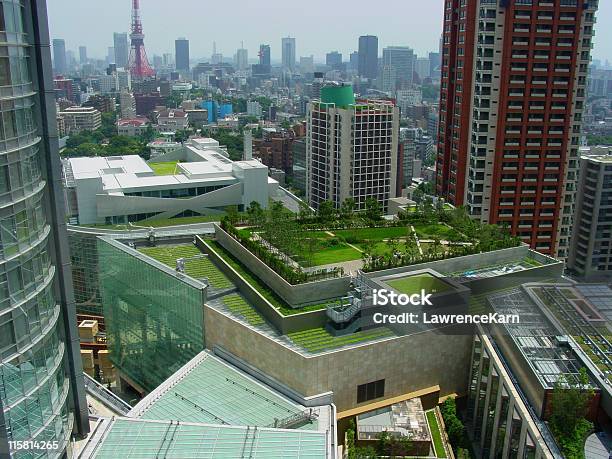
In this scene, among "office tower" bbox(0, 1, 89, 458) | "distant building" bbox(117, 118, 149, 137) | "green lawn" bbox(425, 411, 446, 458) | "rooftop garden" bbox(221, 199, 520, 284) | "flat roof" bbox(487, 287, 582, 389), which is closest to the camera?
"office tower" bbox(0, 1, 89, 458)

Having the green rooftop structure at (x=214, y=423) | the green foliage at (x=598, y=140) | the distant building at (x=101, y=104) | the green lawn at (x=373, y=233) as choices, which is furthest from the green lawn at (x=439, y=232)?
the distant building at (x=101, y=104)

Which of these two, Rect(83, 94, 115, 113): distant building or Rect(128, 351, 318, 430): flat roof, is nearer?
Rect(128, 351, 318, 430): flat roof

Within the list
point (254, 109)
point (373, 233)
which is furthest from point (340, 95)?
point (254, 109)

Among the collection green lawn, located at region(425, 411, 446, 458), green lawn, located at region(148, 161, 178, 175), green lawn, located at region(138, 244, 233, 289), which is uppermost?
green lawn, located at region(148, 161, 178, 175)

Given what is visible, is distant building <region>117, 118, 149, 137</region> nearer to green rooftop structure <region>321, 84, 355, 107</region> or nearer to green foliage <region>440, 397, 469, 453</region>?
green rooftop structure <region>321, 84, 355, 107</region>

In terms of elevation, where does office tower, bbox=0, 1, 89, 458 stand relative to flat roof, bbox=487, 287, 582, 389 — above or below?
above

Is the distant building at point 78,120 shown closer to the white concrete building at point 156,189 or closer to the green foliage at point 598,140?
the white concrete building at point 156,189

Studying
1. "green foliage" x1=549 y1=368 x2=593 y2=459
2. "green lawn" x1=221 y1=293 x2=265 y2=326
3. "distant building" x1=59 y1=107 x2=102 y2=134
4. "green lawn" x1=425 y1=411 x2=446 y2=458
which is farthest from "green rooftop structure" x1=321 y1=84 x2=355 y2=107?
"distant building" x1=59 y1=107 x2=102 y2=134
